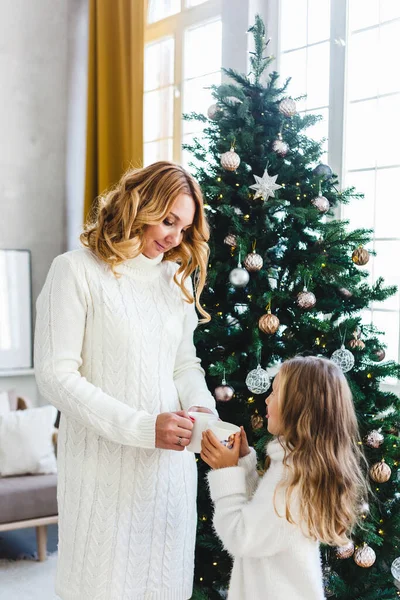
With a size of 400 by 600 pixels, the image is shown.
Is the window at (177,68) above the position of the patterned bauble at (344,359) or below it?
above

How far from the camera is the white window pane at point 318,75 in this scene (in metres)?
3.07

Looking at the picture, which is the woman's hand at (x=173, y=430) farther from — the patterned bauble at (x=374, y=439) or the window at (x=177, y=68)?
the window at (x=177, y=68)

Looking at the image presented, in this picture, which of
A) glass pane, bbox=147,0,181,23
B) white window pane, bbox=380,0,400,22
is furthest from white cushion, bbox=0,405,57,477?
white window pane, bbox=380,0,400,22

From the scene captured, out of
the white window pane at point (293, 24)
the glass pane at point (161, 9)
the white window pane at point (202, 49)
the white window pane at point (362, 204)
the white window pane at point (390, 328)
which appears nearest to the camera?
the white window pane at point (390, 328)

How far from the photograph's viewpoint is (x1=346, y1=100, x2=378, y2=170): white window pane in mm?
2895

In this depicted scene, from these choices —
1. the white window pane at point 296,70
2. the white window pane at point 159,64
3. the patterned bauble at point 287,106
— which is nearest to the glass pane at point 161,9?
the white window pane at point 159,64

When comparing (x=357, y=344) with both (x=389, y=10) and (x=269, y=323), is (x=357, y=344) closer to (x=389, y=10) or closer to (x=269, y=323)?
(x=269, y=323)

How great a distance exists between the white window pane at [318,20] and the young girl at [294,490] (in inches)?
81.9

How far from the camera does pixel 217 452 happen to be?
1511 millimetres

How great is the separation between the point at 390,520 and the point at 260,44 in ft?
5.15

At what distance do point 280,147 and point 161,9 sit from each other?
2.44m

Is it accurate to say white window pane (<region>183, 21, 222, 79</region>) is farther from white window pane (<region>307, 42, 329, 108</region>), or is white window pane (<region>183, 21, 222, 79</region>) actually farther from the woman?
the woman

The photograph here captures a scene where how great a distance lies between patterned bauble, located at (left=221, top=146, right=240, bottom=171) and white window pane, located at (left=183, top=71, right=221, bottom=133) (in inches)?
71.7

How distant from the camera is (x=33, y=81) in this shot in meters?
4.61
